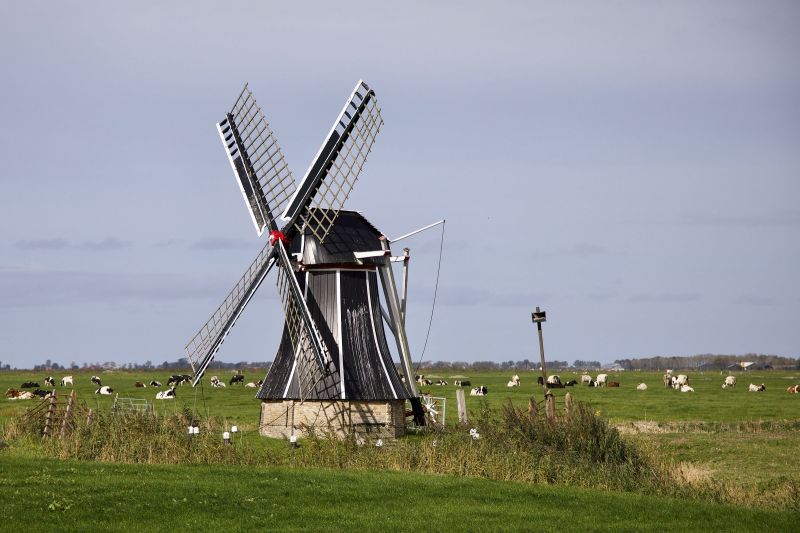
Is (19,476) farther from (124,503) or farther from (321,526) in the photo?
(321,526)

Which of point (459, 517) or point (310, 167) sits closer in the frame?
point (459, 517)

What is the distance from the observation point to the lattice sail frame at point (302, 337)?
120 ft

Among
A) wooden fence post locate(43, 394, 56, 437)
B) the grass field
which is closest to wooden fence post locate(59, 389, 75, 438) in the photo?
wooden fence post locate(43, 394, 56, 437)

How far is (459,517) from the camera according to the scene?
20406 mm

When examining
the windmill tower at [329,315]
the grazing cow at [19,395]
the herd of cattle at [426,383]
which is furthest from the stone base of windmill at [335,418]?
the grazing cow at [19,395]

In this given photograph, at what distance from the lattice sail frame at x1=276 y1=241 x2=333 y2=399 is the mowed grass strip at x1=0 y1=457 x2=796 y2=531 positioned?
11.2 metres

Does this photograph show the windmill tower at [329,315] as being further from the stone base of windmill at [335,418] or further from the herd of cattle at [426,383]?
the herd of cattle at [426,383]

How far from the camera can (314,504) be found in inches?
843

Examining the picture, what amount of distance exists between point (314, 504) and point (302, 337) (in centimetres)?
1608

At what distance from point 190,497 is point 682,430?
27950mm

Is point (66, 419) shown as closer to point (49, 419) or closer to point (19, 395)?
point (49, 419)

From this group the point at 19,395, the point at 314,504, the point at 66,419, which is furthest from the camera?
the point at 19,395

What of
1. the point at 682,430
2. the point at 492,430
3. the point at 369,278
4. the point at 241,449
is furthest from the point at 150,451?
the point at 682,430

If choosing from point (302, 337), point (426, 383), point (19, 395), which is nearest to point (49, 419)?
point (302, 337)
